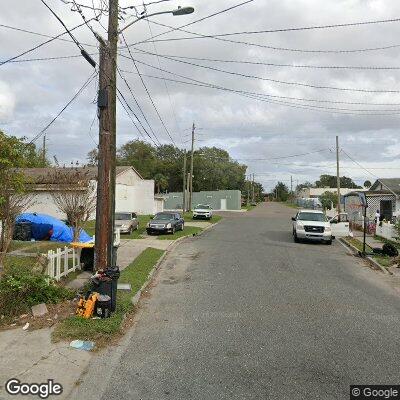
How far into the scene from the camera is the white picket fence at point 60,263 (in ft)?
34.0

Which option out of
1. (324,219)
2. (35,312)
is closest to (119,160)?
(324,219)

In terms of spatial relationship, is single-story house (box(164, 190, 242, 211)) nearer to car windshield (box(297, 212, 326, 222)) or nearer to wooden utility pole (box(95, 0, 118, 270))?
car windshield (box(297, 212, 326, 222))

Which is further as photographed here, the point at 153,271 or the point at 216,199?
the point at 216,199

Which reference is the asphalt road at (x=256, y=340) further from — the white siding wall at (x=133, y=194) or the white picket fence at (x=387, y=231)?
the white siding wall at (x=133, y=194)

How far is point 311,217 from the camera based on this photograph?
23766 millimetres

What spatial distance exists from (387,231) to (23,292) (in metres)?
20.2

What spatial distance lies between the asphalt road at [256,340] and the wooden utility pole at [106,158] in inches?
60.7

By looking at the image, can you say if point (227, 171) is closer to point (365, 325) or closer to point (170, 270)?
point (170, 270)

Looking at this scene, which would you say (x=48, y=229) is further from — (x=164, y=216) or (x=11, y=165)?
(x=11, y=165)

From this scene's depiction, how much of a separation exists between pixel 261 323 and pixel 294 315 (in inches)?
34.7

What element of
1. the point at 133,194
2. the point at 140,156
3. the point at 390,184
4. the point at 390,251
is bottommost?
the point at 390,251

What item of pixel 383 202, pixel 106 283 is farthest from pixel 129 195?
pixel 106 283

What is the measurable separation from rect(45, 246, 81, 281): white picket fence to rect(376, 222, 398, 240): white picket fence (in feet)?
51.9

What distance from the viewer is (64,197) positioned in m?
17.7
